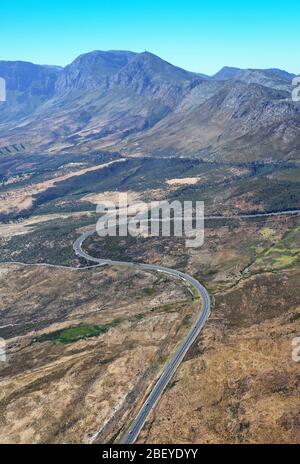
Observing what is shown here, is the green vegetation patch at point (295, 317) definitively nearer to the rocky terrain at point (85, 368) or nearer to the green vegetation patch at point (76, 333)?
the rocky terrain at point (85, 368)

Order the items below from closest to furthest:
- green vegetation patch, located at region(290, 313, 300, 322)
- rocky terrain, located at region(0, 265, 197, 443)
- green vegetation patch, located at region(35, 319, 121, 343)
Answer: rocky terrain, located at region(0, 265, 197, 443)
green vegetation patch, located at region(290, 313, 300, 322)
green vegetation patch, located at region(35, 319, 121, 343)

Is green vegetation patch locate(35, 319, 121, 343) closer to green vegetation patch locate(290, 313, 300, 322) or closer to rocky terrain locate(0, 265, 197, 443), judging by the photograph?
rocky terrain locate(0, 265, 197, 443)

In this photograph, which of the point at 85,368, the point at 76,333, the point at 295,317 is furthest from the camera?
the point at 76,333

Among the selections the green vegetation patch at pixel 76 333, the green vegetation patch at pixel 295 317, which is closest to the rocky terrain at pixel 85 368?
the green vegetation patch at pixel 76 333

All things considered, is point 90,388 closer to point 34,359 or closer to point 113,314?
point 34,359

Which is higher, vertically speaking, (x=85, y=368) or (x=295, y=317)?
(x=295, y=317)

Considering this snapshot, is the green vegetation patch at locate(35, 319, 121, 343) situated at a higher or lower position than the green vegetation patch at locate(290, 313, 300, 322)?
lower

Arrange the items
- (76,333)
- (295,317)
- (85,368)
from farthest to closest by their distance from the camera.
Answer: (76,333) → (295,317) → (85,368)

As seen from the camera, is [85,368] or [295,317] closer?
[85,368]

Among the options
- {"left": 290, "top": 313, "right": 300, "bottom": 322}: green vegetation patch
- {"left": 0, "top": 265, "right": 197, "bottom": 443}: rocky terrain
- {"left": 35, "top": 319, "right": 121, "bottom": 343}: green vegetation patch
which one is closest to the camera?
{"left": 0, "top": 265, "right": 197, "bottom": 443}: rocky terrain

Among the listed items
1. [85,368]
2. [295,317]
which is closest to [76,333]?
[85,368]

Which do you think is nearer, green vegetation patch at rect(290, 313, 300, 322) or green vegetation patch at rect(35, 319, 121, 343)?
green vegetation patch at rect(290, 313, 300, 322)

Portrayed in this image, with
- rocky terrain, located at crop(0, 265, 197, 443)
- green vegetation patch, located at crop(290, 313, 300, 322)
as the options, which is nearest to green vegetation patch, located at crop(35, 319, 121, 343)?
rocky terrain, located at crop(0, 265, 197, 443)

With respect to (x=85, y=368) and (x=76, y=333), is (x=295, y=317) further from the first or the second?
(x=76, y=333)
